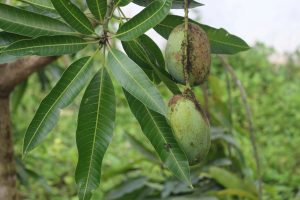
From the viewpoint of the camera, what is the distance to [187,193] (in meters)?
1.92

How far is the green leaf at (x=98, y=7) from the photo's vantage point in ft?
3.22

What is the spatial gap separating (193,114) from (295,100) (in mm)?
3000

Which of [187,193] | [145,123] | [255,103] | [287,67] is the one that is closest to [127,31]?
[145,123]

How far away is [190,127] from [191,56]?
0.38 feet

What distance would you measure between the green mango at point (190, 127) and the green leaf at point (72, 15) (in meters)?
0.20

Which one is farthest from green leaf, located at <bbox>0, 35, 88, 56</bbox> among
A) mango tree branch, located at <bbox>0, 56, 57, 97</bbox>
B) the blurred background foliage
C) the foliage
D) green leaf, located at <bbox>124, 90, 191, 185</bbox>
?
the blurred background foliage

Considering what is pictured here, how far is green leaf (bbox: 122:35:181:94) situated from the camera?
3.17 ft

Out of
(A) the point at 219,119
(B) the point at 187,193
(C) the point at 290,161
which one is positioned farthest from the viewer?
(C) the point at 290,161

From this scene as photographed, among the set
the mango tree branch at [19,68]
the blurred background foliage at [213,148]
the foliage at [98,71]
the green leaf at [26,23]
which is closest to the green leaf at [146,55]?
the foliage at [98,71]

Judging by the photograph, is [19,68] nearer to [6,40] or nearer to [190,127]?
[6,40]

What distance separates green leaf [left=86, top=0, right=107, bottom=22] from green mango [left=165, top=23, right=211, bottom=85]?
0.12m

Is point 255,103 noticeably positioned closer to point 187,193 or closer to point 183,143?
point 187,193

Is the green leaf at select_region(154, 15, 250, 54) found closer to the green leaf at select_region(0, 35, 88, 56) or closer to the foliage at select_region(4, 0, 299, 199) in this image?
the foliage at select_region(4, 0, 299, 199)

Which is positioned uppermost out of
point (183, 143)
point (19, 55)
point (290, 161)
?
point (19, 55)
